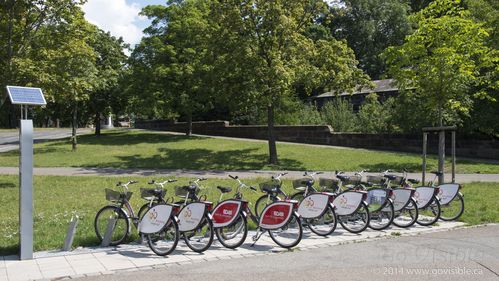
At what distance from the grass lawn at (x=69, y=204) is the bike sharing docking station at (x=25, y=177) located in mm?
594

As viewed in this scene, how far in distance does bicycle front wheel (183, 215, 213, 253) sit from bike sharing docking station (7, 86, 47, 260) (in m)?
2.14

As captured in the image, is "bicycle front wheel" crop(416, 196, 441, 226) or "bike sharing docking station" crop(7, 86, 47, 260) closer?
"bike sharing docking station" crop(7, 86, 47, 260)

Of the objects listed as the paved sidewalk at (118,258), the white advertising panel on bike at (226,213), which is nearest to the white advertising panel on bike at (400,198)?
the paved sidewalk at (118,258)

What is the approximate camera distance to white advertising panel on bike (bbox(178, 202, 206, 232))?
23.7 feet

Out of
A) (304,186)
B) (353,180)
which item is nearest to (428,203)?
(353,180)

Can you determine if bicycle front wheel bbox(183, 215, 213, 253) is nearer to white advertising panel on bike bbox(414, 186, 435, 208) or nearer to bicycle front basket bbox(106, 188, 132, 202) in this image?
bicycle front basket bbox(106, 188, 132, 202)

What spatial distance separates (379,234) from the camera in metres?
8.45

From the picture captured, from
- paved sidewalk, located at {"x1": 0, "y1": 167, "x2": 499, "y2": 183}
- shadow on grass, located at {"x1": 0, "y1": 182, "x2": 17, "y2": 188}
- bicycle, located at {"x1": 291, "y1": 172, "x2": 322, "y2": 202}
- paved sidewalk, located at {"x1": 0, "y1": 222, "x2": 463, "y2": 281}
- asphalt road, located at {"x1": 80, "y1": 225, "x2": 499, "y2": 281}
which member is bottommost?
paved sidewalk, located at {"x1": 0, "y1": 222, "x2": 463, "y2": 281}

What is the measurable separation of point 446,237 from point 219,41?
1311cm

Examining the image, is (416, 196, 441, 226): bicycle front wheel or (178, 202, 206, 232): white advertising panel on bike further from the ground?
(178, 202, 206, 232): white advertising panel on bike

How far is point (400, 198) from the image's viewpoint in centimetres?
908

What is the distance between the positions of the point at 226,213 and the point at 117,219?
169 centimetres

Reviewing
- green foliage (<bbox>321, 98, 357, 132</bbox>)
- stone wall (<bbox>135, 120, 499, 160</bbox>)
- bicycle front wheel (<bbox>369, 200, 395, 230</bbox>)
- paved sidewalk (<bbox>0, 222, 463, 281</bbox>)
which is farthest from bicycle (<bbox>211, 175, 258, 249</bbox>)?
green foliage (<bbox>321, 98, 357, 132</bbox>)

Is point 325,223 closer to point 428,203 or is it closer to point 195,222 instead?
point 428,203
